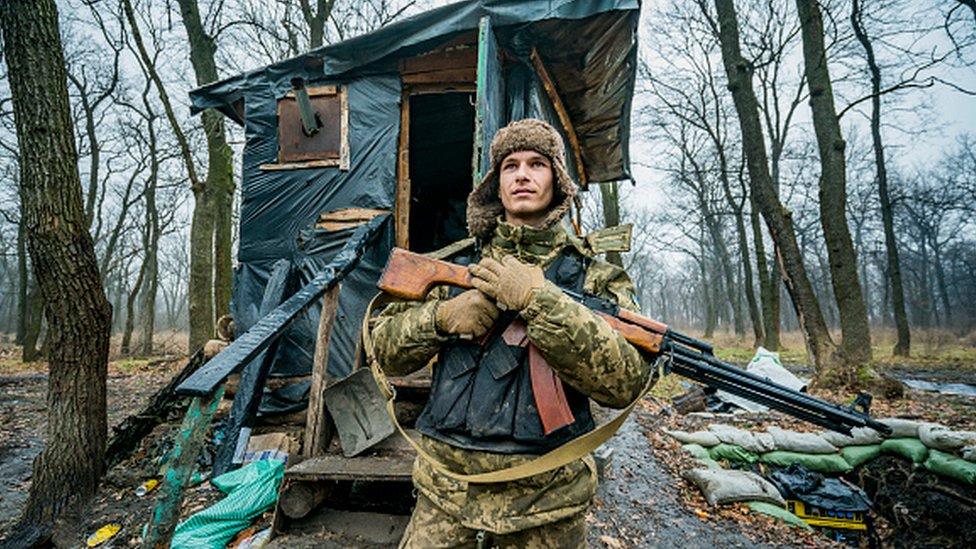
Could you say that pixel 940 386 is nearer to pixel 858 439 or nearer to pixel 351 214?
pixel 858 439

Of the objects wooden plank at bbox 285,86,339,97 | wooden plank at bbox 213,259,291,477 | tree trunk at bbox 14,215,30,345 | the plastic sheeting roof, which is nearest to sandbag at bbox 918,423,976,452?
the plastic sheeting roof

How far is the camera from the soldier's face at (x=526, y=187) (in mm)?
1895

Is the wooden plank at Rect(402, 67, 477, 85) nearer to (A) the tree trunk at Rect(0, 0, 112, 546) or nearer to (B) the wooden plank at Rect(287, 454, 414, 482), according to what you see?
(A) the tree trunk at Rect(0, 0, 112, 546)

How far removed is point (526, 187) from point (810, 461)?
6432 millimetres

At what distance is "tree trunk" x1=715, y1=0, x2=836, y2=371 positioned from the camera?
8508 mm

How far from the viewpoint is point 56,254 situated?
12.7ft

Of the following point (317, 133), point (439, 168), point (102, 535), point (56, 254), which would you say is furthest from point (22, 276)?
point (102, 535)

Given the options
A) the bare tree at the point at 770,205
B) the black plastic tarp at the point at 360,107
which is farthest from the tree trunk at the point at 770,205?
the black plastic tarp at the point at 360,107

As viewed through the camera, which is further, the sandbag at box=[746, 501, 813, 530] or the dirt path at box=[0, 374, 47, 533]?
the dirt path at box=[0, 374, 47, 533]

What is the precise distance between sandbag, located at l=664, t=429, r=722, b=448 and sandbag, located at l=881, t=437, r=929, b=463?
2.18 metres

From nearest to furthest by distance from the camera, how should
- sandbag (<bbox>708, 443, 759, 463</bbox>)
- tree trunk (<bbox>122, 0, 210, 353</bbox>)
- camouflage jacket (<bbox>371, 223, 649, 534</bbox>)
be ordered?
camouflage jacket (<bbox>371, 223, 649, 534</bbox>) → sandbag (<bbox>708, 443, 759, 463</bbox>) → tree trunk (<bbox>122, 0, 210, 353</bbox>)

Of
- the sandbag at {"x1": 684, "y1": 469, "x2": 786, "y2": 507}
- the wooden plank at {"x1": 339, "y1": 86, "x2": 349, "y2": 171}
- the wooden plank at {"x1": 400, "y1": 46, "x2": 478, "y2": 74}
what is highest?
the wooden plank at {"x1": 400, "y1": 46, "x2": 478, "y2": 74}

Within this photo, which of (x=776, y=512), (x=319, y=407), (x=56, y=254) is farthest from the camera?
(x=776, y=512)

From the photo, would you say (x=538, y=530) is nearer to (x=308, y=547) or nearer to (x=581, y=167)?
(x=308, y=547)
